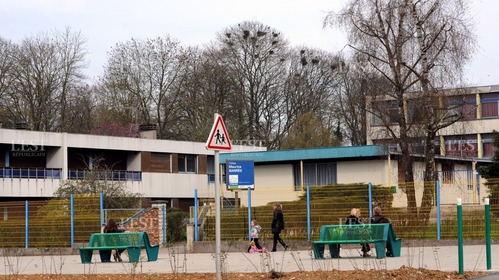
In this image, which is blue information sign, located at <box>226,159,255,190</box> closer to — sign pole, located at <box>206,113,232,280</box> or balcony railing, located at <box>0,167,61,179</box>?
balcony railing, located at <box>0,167,61,179</box>

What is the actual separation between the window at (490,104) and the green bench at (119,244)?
172 ft

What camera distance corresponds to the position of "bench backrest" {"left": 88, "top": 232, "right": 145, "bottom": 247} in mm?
25984

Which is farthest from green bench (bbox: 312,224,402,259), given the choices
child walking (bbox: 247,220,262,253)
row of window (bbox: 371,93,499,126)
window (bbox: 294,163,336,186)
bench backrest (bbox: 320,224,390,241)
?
window (bbox: 294,163,336,186)

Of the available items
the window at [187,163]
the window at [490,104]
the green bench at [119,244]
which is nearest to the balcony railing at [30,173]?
the window at [187,163]

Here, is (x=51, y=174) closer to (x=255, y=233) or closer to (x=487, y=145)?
(x=255, y=233)

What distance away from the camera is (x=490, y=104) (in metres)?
75.4

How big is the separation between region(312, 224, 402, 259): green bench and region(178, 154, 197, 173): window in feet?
133

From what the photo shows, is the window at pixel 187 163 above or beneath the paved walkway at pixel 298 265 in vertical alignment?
above

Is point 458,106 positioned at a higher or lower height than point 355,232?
higher

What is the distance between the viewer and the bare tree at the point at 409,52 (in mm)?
36156

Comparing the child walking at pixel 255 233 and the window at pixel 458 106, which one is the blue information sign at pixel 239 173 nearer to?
the window at pixel 458 106

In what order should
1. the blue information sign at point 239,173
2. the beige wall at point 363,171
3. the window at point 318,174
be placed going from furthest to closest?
the window at point 318,174 → the beige wall at point 363,171 → the blue information sign at point 239,173

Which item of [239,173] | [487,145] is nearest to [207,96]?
[487,145]

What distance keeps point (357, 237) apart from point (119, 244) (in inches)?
248
